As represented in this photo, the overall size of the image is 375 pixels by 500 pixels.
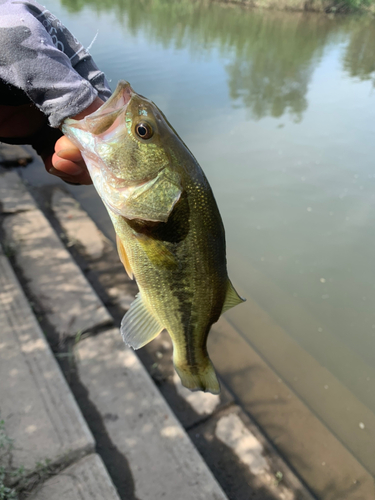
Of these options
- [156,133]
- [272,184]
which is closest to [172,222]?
[156,133]

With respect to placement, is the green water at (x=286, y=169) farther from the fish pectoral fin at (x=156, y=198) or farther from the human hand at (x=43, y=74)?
the human hand at (x=43, y=74)

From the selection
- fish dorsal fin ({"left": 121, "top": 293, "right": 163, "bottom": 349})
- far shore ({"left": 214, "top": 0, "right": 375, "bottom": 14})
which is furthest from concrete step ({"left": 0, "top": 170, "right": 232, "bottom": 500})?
far shore ({"left": 214, "top": 0, "right": 375, "bottom": 14})

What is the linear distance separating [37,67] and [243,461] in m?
3.14

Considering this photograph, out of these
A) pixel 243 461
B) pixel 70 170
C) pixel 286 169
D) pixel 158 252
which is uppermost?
pixel 70 170

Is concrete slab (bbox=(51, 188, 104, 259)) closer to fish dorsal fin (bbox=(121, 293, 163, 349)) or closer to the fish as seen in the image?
fish dorsal fin (bbox=(121, 293, 163, 349))

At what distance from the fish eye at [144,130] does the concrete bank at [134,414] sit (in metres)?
2.22

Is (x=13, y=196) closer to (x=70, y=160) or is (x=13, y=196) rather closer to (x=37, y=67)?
(x=70, y=160)

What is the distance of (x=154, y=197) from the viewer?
4.32 ft

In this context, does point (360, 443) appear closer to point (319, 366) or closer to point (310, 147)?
point (319, 366)

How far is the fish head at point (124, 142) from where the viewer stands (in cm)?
130

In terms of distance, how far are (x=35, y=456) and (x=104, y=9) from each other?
777 inches

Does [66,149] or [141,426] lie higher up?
[66,149]

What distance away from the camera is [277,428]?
11.0ft

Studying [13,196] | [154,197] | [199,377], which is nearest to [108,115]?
[154,197]
